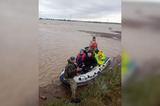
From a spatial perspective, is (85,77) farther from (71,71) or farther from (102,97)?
(102,97)

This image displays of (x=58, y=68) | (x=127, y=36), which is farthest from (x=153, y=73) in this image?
(x=58, y=68)

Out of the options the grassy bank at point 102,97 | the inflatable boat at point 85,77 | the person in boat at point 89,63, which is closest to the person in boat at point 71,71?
the grassy bank at point 102,97

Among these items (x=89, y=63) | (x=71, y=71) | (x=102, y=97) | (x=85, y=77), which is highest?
(x=89, y=63)

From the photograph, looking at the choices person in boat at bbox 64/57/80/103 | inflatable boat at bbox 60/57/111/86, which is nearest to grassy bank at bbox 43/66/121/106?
person in boat at bbox 64/57/80/103

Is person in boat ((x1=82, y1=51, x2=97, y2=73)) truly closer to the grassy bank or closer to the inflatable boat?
the inflatable boat

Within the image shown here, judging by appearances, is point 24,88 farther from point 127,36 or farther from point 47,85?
point 47,85

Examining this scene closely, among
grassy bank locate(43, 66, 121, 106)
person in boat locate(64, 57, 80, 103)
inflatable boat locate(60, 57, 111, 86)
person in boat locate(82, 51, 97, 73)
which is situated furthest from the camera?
person in boat locate(82, 51, 97, 73)

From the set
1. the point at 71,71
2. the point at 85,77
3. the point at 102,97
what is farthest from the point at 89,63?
the point at 102,97

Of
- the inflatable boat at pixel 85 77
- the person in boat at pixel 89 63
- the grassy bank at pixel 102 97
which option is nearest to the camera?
the grassy bank at pixel 102 97

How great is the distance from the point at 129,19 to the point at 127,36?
3.3 inches

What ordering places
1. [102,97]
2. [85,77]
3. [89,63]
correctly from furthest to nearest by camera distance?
[89,63], [85,77], [102,97]

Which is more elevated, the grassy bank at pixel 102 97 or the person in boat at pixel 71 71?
the person in boat at pixel 71 71

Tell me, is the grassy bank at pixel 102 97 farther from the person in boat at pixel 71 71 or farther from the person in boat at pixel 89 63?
the person in boat at pixel 89 63

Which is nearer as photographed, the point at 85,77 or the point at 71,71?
the point at 71,71
